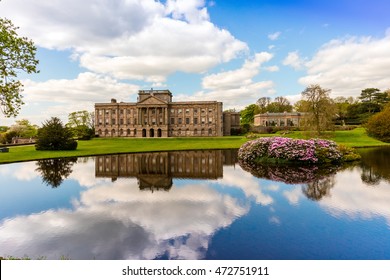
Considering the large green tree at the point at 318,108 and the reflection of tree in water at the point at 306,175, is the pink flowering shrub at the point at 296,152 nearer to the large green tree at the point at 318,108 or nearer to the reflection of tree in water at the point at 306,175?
the reflection of tree in water at the point at 306,175

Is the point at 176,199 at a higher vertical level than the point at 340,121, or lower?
lower

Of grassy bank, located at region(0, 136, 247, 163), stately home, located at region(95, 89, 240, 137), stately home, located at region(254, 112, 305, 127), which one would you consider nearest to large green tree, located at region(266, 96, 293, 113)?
stately home, located at region(254, 112, 305, 127)

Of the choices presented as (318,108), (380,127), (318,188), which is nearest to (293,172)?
(318,188)

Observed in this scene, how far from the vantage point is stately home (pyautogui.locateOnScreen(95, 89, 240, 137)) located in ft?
252

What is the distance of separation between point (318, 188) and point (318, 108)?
40.7 meters

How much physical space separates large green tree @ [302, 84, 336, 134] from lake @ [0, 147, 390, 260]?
34295 mm

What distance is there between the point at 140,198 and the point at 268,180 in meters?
7.41

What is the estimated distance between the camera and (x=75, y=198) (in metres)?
11.6

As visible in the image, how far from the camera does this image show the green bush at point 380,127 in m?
45.8

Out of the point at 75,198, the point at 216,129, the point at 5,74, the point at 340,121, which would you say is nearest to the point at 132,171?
the point at 75,198

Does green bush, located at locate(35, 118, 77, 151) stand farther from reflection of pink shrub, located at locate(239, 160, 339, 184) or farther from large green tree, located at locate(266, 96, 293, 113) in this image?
large green tree, located at locate(266, 96, 293, 113)

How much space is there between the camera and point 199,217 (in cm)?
880

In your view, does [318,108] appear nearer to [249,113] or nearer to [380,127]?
[380,127]

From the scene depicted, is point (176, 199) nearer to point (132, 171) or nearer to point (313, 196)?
point (313, 196)
